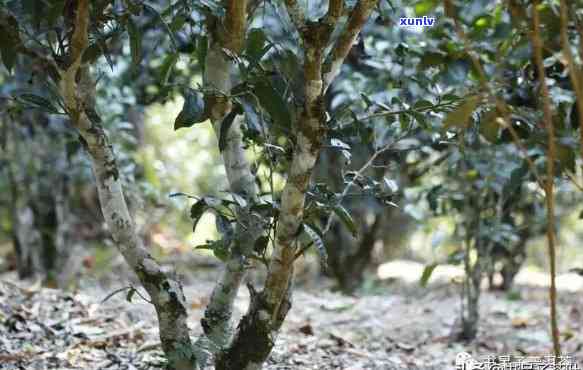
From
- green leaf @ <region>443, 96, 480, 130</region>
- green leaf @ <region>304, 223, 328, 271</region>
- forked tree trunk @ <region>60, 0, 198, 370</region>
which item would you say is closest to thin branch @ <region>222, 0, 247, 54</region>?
forked tree trunk @ <region>60, 0, 198, 370</region>

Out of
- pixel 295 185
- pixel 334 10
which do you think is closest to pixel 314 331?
pixel 295 185

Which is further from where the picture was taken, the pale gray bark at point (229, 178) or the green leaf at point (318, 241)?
the pale gray bark at point (229, 178)

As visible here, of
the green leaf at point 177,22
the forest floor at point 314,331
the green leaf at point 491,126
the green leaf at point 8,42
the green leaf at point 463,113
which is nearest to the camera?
the green leaf at point 463,113

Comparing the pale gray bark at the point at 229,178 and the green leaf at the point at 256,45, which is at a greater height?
the green leaf at the point at 256,45

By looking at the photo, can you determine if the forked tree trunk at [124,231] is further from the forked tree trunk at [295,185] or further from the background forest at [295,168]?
the forked tree trunk at [295,185]

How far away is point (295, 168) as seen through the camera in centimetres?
169

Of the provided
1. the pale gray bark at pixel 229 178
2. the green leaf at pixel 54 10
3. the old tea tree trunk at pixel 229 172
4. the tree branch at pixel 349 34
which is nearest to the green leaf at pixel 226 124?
the old tea tree trunk at pixel 229 172

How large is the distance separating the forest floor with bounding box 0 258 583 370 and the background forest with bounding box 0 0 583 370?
0.01 meters

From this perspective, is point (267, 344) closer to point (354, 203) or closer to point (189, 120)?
point (189, 120)

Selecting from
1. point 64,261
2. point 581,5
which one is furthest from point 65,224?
point 581,5

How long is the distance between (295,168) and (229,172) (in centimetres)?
37

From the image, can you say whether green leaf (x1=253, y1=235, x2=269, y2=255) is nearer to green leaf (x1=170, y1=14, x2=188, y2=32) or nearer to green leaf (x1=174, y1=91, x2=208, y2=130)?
green leaf (x1=174, y1=91, x2=208, y2=130)

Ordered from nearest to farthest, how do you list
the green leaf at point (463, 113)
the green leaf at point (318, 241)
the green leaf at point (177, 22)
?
the green leaf at point (463, 113)
the green leaf at point (318, 241)
the green leaf at point (177, 22)

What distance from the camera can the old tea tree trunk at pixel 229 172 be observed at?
5.51 feet
